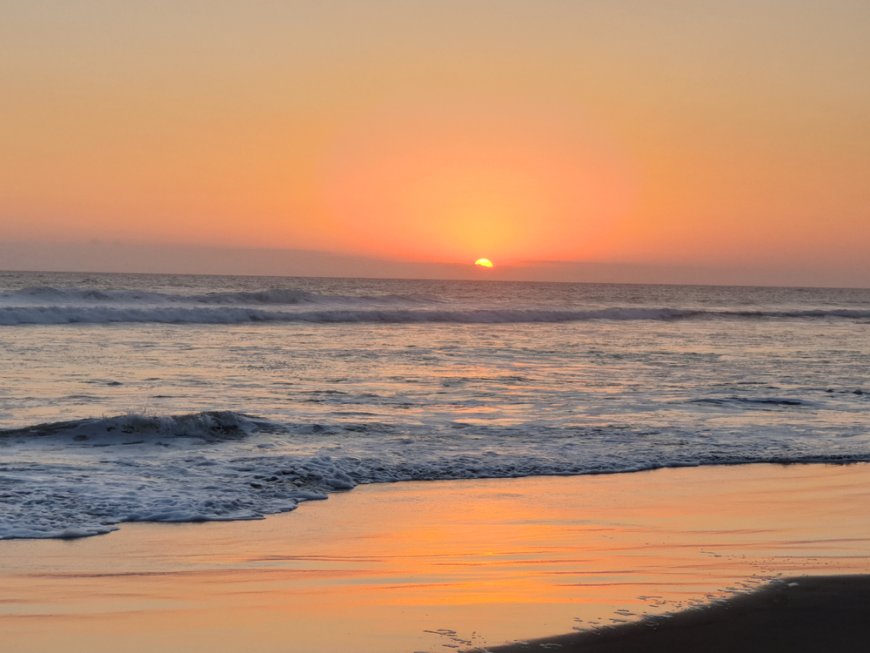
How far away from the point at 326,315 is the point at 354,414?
1257 inches

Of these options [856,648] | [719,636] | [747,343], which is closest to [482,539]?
[719,636]

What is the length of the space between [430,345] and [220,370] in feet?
34.6

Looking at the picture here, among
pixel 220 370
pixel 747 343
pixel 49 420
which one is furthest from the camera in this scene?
pixel 747 343

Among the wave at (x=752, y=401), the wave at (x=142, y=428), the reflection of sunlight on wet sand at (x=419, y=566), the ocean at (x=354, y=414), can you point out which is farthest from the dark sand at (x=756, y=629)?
the wave at (x=752, y=401)

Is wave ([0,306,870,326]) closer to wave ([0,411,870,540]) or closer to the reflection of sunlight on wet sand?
wave ([0,411,870,540])

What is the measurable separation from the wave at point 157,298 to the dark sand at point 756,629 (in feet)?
137

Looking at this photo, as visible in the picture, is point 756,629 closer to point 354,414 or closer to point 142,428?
point 142,428

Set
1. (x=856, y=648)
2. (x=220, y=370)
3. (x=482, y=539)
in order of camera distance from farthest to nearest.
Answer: (x=220, y=370), (x=482, y=539), (x=856, y=648)

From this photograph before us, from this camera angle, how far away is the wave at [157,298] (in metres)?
44.2

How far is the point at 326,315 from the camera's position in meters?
45.8

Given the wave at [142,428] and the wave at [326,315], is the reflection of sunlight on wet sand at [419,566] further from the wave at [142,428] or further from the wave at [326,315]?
the wave at [326,315]

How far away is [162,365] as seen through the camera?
2077 centimetres

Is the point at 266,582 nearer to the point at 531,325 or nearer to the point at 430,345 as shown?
the point at 430,345

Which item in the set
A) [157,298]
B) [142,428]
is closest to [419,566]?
[142,428]
